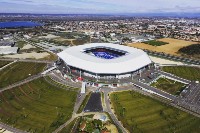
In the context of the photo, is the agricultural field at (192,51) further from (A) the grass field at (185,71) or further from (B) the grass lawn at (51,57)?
(B) the grass lawn at (51,57)

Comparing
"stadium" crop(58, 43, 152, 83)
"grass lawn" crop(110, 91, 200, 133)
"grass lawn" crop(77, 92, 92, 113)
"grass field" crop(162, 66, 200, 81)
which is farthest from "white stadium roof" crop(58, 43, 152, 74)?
"grass lawn" crop(110, 91, 200, 133)

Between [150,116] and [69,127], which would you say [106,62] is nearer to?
[150,116]

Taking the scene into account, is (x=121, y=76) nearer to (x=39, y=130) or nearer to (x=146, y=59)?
(x=146, y=59)

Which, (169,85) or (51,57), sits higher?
(51,57)

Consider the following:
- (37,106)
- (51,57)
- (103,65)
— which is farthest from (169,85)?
(51,57)

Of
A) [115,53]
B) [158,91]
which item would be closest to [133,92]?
[158,91]

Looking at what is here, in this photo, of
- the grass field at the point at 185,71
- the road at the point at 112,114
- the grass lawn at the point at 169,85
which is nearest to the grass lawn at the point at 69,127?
the road at the point at 112,114
